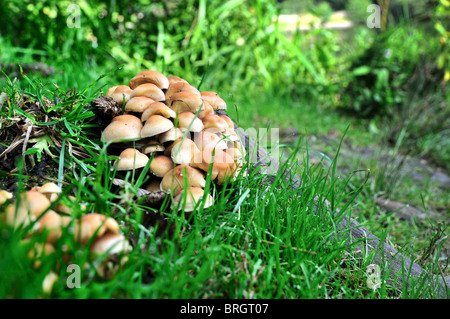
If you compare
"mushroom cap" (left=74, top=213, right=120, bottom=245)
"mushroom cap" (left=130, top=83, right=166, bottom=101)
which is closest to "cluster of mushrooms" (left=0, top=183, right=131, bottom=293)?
"mushroom cap" (left=74, top=213, right=120, bottom=245)

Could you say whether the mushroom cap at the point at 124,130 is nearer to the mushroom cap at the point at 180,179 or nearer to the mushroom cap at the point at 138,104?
the mushroom cap at the point at 138,104

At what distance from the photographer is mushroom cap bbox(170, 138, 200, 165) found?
134 centimetres

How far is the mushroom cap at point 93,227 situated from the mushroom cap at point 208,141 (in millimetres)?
589

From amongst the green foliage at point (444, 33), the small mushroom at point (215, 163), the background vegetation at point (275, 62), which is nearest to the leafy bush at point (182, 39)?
the background vegetation at point (275, 62)

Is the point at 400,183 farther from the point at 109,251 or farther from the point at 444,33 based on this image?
the point at 444,33

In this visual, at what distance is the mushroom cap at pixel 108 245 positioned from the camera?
0.88 metres

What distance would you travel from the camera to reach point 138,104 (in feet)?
4.77

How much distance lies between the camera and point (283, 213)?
135 centimetres

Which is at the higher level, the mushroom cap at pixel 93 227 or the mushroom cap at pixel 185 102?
the mushroom cap at pixel 185 102

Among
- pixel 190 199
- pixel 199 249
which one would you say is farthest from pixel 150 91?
pixel 199 249

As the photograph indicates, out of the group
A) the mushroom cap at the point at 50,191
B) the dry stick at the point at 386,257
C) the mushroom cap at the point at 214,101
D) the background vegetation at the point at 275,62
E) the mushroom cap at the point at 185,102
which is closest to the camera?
Answer: the mushroom cap at the point at 50,191

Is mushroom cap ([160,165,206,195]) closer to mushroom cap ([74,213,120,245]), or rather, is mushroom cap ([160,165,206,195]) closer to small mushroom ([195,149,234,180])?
small mushroom ([195,149,234,180])

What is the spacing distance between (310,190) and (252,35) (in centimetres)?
390
